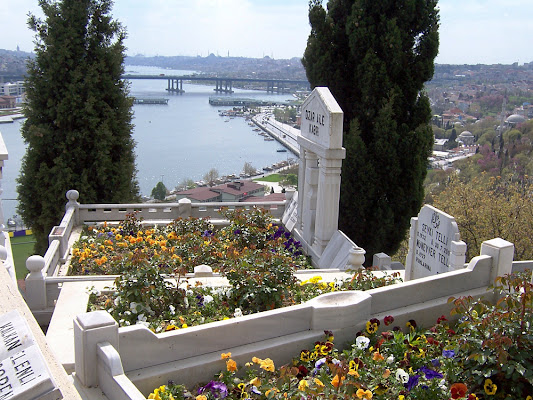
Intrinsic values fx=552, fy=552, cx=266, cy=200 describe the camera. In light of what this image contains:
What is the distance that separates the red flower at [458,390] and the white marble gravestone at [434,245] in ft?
9.67

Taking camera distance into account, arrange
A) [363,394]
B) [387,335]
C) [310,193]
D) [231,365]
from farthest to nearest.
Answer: [310,193] < [387,335] < [231,365] < [363,394]

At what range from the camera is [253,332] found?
16.7 ft

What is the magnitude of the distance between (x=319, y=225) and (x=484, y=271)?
14.5ft

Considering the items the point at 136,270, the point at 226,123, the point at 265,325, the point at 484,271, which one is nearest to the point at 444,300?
the point at 484,271

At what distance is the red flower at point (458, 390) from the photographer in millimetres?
4293

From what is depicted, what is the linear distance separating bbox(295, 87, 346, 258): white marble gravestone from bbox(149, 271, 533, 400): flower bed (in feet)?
16.8

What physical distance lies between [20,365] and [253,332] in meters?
2.56

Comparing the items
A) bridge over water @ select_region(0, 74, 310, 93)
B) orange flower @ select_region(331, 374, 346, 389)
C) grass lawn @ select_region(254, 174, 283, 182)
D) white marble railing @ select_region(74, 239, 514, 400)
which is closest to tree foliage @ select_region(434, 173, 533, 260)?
white marble railing @ select_region(74, 239, 514, 400)

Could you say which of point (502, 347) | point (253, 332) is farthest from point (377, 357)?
point (253, 332)

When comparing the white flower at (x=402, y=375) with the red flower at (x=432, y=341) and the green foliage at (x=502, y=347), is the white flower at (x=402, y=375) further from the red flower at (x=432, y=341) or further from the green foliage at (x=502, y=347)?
the red flower at (x=432, y=341)

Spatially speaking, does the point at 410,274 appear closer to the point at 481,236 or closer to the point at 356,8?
the point at 481,236

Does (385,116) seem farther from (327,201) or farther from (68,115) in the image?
(68,115)

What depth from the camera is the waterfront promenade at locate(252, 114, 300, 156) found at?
106219 millimetres

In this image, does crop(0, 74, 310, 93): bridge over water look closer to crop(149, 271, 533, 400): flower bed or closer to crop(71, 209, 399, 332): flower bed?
crop(71, 209, 399, 332): flower bed
